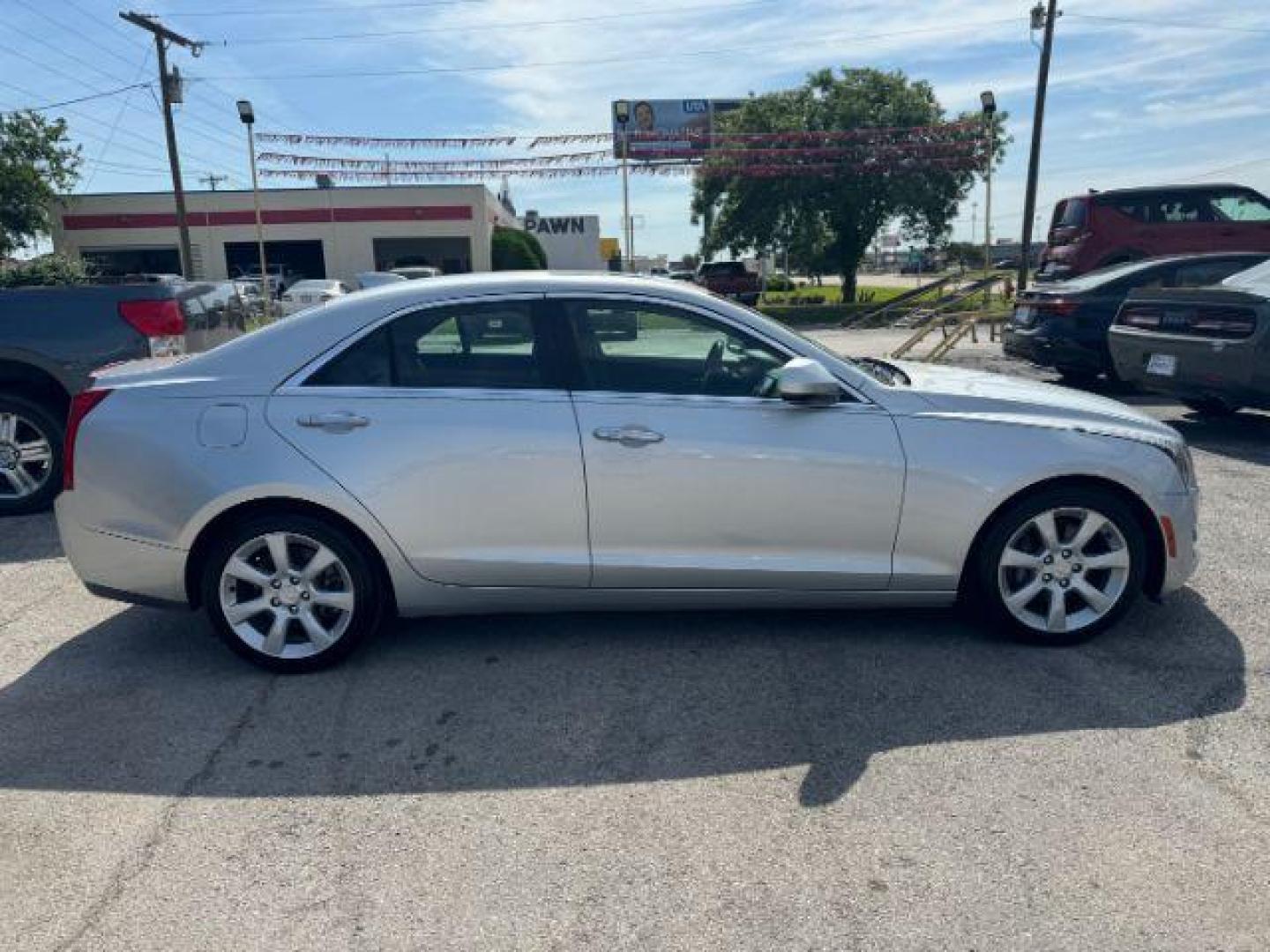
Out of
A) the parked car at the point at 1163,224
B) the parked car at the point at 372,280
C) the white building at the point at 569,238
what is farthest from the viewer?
the white building at the point at 569,238

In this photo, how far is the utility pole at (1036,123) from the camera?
2447 centimetres

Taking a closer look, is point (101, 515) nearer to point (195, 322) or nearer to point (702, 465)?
point (702, 465)

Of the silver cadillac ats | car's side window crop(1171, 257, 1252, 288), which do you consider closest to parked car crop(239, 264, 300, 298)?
car's side window crop(1171, 257, 1252, 288)

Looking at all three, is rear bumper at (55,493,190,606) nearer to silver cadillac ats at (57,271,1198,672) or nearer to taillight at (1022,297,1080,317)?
→ silver cadillac ats at (57,271,1198,672)

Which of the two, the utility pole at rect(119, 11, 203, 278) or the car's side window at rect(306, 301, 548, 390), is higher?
the utility pole at rect(119, 11, 203, 278)

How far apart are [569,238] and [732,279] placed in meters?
31.8

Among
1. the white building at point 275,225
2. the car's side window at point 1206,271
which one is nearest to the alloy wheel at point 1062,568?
the car's side window at point 1206,271

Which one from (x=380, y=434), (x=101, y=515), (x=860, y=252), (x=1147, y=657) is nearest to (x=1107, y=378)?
(x=1147, y=657)

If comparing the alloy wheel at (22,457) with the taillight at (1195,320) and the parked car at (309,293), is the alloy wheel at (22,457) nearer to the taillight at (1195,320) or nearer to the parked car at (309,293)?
the taillight at (1195,320)

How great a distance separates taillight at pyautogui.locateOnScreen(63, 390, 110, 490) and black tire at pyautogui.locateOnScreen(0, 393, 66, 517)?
2797mm

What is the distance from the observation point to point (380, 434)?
388cm

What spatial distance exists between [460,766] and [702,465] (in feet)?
4.78

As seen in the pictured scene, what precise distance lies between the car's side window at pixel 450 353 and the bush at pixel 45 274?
17986mm

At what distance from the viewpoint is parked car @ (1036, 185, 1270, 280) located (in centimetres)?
1520
